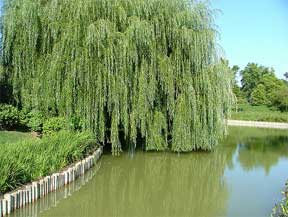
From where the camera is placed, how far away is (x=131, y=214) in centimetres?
888

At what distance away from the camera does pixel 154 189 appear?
11.2 m

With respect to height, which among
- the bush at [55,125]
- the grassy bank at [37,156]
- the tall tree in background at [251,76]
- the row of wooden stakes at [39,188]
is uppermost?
the tall tree in background at [251,76]

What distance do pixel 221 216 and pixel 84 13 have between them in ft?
28.8

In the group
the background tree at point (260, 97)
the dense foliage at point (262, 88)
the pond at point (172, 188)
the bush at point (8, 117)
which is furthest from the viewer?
the background tree at point (260, 97)

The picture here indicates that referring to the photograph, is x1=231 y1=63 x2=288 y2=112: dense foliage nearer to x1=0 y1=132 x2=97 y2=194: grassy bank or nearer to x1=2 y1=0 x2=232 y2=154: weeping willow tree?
x1=2 y1=0 x2=232 y2=154: weeping willow tree

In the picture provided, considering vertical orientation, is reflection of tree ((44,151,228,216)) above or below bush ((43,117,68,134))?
below

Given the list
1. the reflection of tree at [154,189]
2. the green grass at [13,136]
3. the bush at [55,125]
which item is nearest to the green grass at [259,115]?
the reflection of tree at [154,189]

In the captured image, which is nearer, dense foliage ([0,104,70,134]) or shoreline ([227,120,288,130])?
dense foliage ([0,104,70,134])

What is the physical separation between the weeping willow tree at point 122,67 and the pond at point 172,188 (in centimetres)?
95

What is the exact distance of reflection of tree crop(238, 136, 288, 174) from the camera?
16.5m

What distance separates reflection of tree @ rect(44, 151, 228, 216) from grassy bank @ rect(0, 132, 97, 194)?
0.94 metres

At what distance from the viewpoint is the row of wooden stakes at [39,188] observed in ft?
26.7

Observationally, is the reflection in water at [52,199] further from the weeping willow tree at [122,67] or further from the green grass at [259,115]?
the green grass at [259,115]

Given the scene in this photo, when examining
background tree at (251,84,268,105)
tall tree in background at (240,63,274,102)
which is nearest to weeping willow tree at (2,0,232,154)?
background tree at (251,84,268,105)
